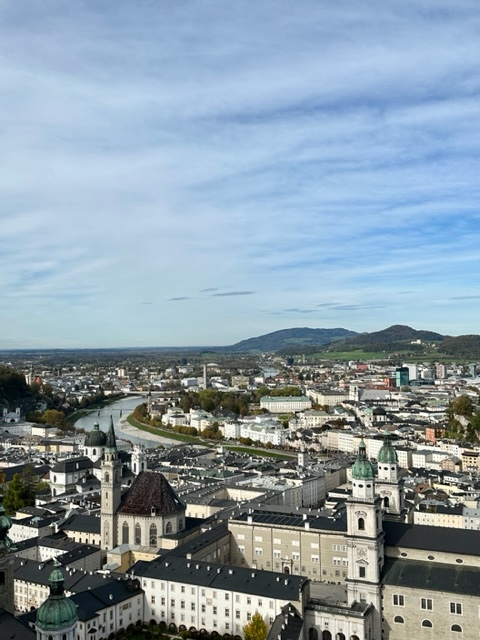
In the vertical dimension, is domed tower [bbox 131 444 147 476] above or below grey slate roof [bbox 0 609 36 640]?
below

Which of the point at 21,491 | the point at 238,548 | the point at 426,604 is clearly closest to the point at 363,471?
the point at 426,604

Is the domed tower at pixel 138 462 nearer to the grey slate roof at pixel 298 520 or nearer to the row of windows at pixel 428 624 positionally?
the grey slate roof at pixel 298 520

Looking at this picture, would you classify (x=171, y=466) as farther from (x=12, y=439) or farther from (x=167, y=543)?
(x=12, y=439)

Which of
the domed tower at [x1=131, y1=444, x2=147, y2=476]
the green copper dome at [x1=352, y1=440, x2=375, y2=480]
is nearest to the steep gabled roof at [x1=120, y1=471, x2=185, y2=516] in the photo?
the green copper dome at [x1=352, y1=440, x2=375, y2=480]

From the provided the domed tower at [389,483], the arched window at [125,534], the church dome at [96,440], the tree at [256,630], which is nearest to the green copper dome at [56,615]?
the tree at [256,630]

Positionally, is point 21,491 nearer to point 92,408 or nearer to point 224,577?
point 224,577

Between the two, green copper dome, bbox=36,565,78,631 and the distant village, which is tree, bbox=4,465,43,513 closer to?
the distant village
